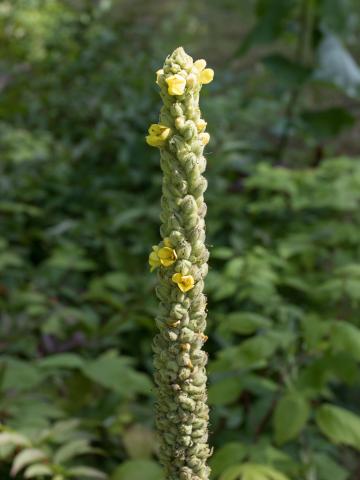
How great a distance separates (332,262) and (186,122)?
104 inches

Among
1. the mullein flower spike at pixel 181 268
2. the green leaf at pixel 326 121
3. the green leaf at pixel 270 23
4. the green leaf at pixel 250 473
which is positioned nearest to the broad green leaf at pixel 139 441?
the green leaf at pixel 250 473

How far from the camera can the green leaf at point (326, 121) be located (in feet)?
18.5

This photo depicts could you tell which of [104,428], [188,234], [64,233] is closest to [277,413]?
[104,428]

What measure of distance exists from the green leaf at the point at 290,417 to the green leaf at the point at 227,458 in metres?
0.14

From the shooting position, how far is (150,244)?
15.5 ft

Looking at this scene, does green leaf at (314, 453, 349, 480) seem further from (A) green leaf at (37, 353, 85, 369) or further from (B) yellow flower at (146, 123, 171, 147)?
(B) yellow flower at (146, 123, 171, 147)

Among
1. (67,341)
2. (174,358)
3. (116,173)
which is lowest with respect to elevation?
(174,358)

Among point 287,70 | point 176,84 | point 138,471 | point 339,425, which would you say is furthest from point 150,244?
point 176,84

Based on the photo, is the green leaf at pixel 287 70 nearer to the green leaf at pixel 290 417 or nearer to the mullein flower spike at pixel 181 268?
the green leaf at pixel 290 417

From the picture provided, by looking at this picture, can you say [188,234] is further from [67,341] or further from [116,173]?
[116,173]

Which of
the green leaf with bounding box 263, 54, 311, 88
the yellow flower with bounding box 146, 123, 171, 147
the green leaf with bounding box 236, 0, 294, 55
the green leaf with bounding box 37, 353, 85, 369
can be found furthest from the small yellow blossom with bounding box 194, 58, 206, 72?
the green leaf with bounding box 236, 0, 294, 55

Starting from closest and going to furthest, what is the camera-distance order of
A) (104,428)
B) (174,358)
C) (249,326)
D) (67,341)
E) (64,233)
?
(174,358) → (249,326) → (104,428) → (67,341) → (64,233)

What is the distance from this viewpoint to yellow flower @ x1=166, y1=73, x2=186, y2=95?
49.8 inches

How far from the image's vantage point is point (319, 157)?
18.9 feet
